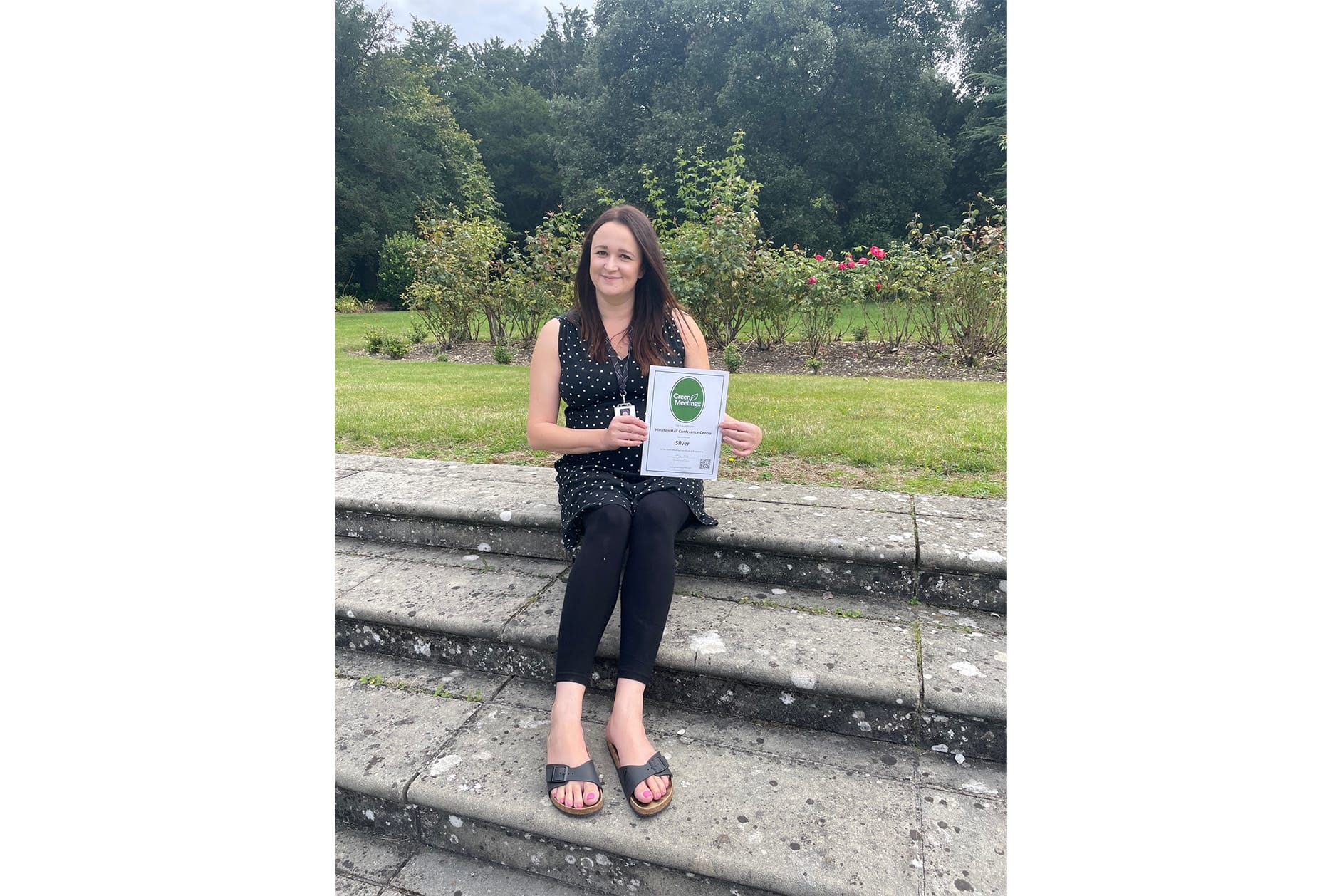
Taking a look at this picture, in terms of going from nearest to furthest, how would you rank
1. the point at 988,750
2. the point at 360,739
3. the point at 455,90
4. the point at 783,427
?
the point at 988,750 → the point at 360,739 → the point at 783,427 → the point at 455,90

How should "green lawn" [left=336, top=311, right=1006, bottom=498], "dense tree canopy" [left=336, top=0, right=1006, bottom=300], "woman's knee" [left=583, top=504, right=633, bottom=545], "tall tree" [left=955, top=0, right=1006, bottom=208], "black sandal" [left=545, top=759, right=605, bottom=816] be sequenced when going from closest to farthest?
"black sandal" [left=545, top=759, right=605, bottom=816], "woman's knee" [left=583, top=504, right=633, bottom=545], "green lawn" [left=336, top=311, right=1006, bottom=498], "tall tree" [left=955, top=0, right=1006, bottom=208], "dense tree canopy" [left=336, top=0, right=1006, bottom=300]

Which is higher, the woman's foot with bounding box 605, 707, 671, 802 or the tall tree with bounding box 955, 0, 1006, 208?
the tall tree with bounding box 955, 0, 1006, 208

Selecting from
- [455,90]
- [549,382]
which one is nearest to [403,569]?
[549,382]

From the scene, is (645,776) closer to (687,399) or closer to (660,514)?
(660,514)

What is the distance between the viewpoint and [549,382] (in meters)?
2.09

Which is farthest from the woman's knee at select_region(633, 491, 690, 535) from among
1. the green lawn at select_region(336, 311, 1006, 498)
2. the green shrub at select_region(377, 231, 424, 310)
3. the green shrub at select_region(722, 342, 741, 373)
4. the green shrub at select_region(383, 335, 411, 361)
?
the green shrub at select_region(377, 231, 424, 310)

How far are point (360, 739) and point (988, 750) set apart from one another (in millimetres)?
1560

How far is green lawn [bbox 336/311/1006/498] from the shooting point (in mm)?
3131

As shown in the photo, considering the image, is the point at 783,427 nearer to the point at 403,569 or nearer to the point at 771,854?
→ the point at 403,569

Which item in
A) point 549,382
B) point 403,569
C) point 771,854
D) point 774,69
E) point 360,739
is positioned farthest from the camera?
point 774,69

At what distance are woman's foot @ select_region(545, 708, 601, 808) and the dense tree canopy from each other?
1745cm

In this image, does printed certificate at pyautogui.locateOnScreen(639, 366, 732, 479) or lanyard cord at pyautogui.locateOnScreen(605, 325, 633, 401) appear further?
lanyard cord at pyautogui.locateOnScreen(605, 325, 633, 401)

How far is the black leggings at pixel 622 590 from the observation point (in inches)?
66.9

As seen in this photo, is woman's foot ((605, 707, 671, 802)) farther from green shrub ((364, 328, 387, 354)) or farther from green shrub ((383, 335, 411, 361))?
green shrub ((364, 328, 387, 354))
